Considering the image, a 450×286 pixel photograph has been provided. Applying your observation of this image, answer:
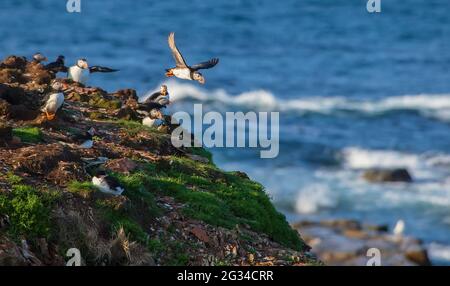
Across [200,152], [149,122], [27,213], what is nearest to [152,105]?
[149,122]

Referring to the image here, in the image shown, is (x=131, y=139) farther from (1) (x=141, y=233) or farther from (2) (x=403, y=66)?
(2) (x=403, y=66)

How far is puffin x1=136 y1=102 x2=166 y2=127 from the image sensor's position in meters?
19.6

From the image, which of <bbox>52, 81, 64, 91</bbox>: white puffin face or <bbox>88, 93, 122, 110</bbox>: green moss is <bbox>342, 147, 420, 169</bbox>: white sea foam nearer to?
<bbox>88, 93, 122, 110</bbox>: green moss

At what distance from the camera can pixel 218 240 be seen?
49.1ft

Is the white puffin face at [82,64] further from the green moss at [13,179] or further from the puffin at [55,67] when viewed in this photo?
the green moss at [13,179]

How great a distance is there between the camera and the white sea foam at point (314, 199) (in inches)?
1393

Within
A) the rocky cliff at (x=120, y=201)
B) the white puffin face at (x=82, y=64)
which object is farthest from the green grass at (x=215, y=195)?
the white puffin face at (x=82, y=64)

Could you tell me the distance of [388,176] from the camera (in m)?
38.2

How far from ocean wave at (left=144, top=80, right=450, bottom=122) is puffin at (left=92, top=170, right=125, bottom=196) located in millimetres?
34732

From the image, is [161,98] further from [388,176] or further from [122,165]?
[388,176]
